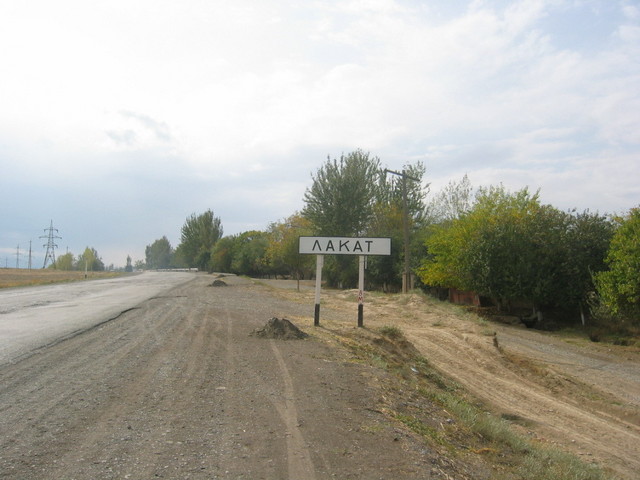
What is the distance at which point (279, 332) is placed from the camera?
37.7 ft

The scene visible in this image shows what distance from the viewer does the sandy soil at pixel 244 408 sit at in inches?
172

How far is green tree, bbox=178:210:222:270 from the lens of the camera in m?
129

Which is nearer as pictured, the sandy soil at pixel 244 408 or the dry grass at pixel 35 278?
the sandy soil at pixel 244 408

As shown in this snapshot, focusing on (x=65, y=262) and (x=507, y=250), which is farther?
(x=65, y=262)

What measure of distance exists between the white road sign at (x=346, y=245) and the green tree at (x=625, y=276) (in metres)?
11.6

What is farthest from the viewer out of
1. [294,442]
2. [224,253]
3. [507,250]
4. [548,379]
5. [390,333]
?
[224,253]

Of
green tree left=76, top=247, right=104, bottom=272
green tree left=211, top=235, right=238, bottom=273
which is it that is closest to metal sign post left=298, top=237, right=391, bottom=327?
green tree left=211, top=235, right=238, bottom=273

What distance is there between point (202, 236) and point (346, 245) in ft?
393

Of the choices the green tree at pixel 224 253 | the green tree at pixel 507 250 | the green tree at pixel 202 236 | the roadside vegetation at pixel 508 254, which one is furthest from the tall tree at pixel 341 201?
the green tree at pixel 202 236

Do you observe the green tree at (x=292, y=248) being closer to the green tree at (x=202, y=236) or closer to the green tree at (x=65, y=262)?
the green tree at (x=202, y=236)

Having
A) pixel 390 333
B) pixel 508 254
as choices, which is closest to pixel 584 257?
pixel 508 254

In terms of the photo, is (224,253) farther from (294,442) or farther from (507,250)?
(294,442)

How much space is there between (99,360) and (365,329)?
7486 millimetres

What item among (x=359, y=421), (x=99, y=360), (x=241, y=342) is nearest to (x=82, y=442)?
(x=359, y=421)
